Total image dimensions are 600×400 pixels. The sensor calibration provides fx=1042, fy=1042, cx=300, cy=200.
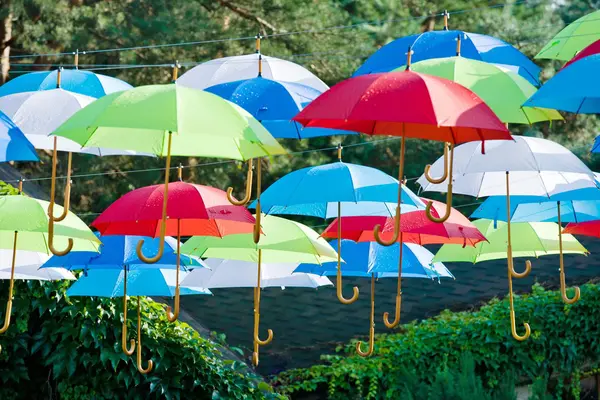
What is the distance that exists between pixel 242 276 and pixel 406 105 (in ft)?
11.1

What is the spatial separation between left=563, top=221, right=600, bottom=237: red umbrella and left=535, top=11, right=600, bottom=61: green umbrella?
143 centimetres

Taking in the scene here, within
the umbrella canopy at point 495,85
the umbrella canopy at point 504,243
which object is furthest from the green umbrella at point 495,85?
the umbrella canopy at point 504,243

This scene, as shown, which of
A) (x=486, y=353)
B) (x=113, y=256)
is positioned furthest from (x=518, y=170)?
(x=486, y=353)

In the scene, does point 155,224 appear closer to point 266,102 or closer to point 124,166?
point 266,102

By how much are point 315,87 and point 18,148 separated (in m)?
2.58

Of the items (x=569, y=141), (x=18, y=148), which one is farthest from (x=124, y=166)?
(x=18, y=148)

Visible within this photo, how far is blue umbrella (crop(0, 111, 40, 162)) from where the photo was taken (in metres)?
5.63

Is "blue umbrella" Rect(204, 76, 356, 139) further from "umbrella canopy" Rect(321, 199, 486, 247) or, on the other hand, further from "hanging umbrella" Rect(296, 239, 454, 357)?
"hanging umbrella" Rect(296, 239, 454, 357)

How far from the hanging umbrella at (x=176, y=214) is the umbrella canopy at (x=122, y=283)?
111 centimetres

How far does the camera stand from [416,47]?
7.74m

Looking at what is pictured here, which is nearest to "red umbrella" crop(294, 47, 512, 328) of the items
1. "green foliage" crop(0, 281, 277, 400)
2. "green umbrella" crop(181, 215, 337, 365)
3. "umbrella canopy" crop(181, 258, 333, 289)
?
"green umbrella" crop(181, 215, 337, 365)

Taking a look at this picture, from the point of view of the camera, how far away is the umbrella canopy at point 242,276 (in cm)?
802

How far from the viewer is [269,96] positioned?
23.4 ft

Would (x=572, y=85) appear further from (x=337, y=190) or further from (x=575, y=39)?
(x=575, y=39)
